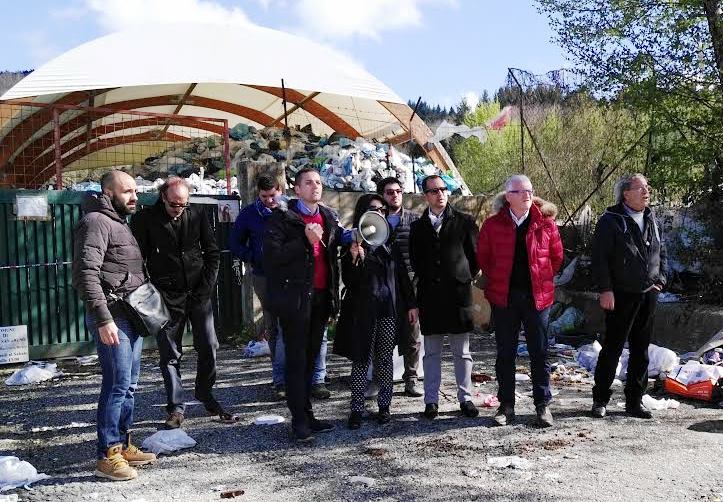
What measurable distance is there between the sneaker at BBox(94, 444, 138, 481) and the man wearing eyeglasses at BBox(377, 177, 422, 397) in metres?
2.52

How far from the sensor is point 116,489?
4230 millimetres

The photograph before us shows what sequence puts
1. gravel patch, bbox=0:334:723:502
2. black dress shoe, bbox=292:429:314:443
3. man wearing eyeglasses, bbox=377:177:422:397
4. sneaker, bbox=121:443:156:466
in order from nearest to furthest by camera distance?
gravel patch, bbox=0:334:723:502, sneaker, bbox=121:443:156:466, black dress shoe, bbox=292:429:314:443, man wearing eyeglasses, bbox=377:177:422:397

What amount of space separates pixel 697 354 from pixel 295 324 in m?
4.55

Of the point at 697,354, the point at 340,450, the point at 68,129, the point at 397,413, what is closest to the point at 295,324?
the point at 340,450

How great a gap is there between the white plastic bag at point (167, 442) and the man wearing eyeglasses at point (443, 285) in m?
1.88

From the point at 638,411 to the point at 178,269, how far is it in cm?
379

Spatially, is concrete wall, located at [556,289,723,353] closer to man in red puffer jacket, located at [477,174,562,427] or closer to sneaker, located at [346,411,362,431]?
man in red puffer jacket, located at [477,174,562,427]

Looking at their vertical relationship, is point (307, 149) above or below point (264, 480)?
above

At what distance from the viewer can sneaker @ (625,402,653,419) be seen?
18.5 ft

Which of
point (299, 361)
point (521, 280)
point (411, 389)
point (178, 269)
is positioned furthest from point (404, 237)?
point (178, 269)

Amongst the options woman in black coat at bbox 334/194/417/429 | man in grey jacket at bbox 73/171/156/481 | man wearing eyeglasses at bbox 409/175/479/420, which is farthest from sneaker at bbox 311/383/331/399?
man in grey jacket at bbox 73/171/156/481

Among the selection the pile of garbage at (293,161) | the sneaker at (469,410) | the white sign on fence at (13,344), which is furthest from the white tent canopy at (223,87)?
the sneaker at (469,410)

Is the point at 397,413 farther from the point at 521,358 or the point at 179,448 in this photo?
the point at 521,358

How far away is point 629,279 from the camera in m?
5.52
